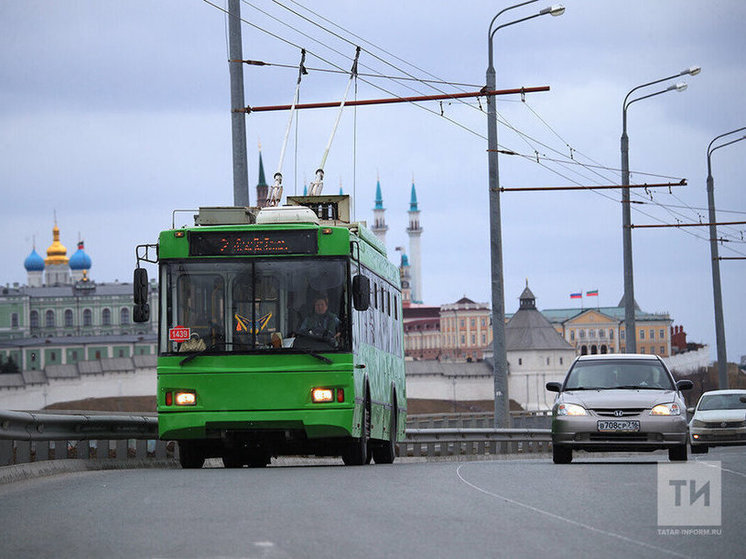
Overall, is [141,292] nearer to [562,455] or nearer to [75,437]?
[75,437]

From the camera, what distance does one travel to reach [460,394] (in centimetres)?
13588

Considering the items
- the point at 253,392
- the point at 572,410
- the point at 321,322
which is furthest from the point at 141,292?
the point at 572,410

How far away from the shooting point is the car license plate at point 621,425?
60.9 feet

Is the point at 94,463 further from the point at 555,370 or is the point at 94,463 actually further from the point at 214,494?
the point at 555,370

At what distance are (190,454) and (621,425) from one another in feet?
17.0

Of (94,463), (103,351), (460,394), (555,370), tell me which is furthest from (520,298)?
(94,463)

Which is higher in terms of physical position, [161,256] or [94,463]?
[161,256]

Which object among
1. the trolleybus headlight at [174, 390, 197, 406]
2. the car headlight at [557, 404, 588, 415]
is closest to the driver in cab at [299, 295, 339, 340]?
the trolleybus headlight at [174, 390, 197, 406]

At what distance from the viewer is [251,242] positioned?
17.1 metres

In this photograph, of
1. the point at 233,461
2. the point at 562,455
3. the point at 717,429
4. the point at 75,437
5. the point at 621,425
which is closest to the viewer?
the point at 75,437

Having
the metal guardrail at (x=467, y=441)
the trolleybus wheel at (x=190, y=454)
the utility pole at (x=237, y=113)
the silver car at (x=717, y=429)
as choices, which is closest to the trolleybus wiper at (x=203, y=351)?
the trolleybus wheel at (x=190, y=454)

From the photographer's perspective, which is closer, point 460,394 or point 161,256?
point 161,256

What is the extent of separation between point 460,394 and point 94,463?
389ft

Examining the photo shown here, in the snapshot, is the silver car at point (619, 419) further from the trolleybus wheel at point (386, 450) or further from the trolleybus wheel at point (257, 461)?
the trolleybus wheel at point (257, 461)
